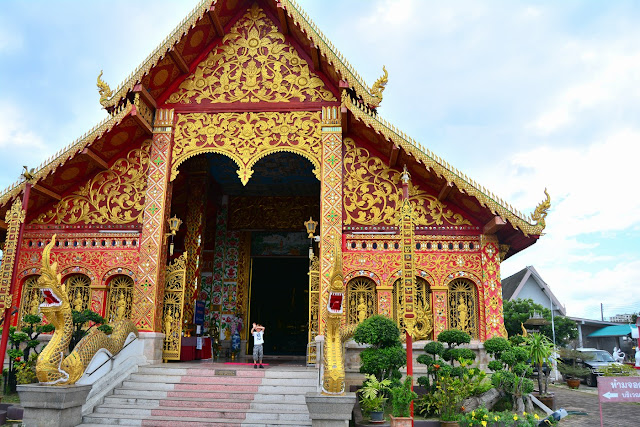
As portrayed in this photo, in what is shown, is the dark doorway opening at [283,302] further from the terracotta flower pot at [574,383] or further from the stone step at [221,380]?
the terracotta flower pot at [574,383]

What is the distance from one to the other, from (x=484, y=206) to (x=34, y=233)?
10.2 m

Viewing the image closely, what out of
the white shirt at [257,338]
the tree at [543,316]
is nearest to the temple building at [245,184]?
the white shirt at [257,338]

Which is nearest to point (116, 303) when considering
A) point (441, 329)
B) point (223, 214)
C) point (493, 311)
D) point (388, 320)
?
point (223, 214)

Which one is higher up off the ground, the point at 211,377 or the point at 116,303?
the point at 116,303

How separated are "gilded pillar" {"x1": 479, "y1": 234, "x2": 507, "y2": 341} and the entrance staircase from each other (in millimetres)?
3775

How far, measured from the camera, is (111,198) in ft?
39.1

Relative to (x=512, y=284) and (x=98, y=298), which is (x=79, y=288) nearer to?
(x=98, y=298)

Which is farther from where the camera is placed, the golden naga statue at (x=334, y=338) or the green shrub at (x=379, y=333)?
the green shrub at (x=379, y=333)

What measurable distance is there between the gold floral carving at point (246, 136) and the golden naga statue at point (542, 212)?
184 inches

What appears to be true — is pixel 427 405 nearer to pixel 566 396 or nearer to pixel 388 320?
pixel 388 320

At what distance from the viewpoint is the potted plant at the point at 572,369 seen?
53.1 feet

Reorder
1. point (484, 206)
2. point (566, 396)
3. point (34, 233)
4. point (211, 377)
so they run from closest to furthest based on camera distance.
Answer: point (211, 377), point (484, 206), point (34, 233), point (566, 396)

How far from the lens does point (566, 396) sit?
13570 mm

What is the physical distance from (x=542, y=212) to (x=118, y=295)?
30.9 feet
